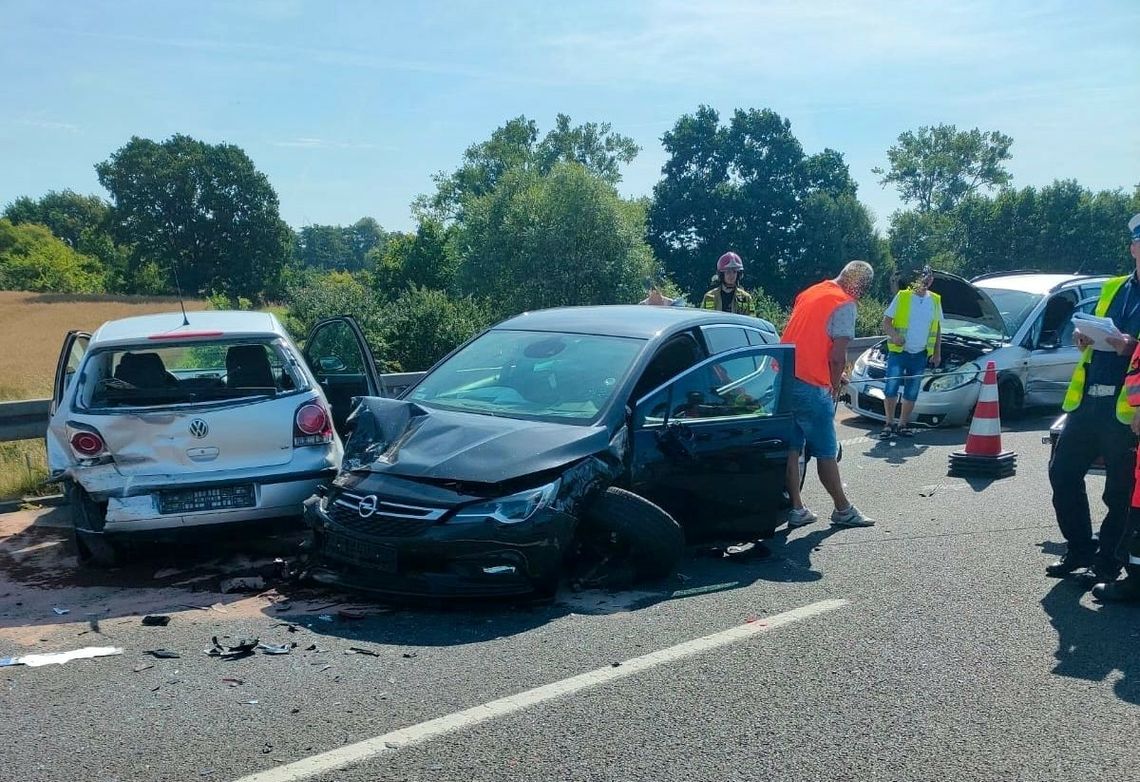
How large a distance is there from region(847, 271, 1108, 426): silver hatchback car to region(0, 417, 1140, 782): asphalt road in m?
5.87

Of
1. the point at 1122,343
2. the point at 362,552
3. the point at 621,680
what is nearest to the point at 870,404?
the point at 1122,343

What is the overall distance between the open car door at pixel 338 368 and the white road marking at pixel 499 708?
3943 mm

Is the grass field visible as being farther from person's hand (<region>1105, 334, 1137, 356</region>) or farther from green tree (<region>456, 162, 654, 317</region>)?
green tree (<region>456, 162, 654, 317</region>)

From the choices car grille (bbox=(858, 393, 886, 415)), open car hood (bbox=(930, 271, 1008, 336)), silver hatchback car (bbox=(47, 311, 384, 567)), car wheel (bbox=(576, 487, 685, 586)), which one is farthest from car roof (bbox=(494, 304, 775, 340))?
open car hood (bbox=(930, 271, 1008, 336))

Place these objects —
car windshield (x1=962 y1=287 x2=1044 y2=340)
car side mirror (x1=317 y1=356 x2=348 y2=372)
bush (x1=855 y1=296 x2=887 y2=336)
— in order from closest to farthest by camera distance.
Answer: car side mirror (x1=317 y1=356 x2=348 y2=372)
car windshield (x1=962 y1=287 x2=1044 y2=340)
bush (x1=855 y1=296 x2=887 y2=336)

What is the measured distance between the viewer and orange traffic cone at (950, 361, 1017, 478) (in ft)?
29.8

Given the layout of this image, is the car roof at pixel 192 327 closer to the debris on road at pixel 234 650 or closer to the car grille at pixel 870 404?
the debris on road at pixel 234 650

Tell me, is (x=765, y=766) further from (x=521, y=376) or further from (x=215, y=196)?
(x=215, y=196)

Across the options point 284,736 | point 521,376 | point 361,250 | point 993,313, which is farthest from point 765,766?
point 361,250

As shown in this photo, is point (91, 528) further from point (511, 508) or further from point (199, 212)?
point (199, 212)

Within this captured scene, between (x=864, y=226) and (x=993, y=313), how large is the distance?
178 ft

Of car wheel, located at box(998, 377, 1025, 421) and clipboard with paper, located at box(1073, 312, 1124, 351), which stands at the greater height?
clipboard with paper, located at box(1073, 312, 1124, 351)

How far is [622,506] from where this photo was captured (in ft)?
18.2

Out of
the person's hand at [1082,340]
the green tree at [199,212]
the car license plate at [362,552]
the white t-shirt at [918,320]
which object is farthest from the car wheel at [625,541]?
the green tree at [199,212]
